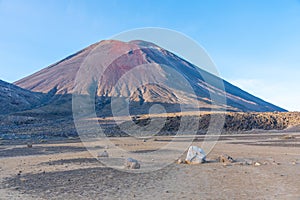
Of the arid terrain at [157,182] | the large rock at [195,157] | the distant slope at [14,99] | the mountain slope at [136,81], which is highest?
the mountain slope at [136,81]

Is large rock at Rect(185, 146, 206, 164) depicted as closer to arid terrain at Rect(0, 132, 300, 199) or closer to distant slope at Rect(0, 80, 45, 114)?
arid terrain at Rect(0, 132, 300, 199)

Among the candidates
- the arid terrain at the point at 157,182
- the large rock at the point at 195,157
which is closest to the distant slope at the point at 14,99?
the large rock at the point at 195,157

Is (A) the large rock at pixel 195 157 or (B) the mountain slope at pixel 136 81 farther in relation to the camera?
(B) the mountain slope at pixel 136 81

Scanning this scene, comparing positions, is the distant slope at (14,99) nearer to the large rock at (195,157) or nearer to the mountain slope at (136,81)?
the mountain slope at (136,81)

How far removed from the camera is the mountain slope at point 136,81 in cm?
13888

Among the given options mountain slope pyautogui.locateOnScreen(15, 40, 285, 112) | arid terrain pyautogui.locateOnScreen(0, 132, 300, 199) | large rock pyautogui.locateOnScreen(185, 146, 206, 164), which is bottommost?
arid terrain pyautogui.locateOnScreen(0, 132, 300, 199)

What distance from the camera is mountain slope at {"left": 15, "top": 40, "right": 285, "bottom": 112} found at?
456 ft

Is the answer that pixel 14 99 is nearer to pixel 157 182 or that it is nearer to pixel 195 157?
pixel 195 157

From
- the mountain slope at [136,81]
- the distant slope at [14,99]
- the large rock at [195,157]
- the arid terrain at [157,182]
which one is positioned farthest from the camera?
the mountain slope at [136,81]

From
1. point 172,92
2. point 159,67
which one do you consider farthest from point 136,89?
point 159,67

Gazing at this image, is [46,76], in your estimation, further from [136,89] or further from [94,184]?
[94,184]

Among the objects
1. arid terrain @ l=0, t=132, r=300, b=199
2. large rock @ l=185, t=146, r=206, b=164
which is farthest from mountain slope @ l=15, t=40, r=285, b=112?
arid terrain @ l=0, t=132, r=300, b=199

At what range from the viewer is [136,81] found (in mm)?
160875

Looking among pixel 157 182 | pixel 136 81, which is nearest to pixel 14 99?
pixel 136 81
